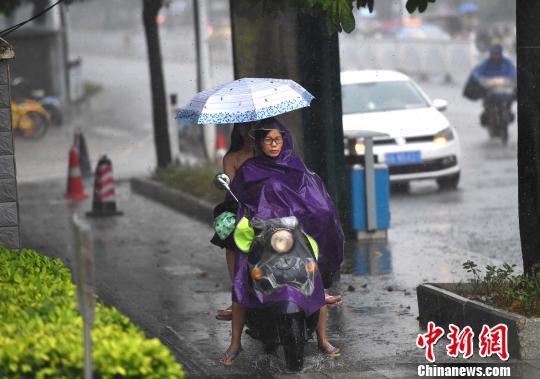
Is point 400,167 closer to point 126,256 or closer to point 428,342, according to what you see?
point 126,256

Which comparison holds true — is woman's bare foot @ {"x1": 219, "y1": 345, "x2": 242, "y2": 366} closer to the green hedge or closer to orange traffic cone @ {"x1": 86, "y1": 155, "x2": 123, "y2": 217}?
the green hedge

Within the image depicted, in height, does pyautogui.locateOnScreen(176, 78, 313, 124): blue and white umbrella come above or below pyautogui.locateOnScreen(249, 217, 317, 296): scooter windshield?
above

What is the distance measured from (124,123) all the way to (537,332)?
2631 cm

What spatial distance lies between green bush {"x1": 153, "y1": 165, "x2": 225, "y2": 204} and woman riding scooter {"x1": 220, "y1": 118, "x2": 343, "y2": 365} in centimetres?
764

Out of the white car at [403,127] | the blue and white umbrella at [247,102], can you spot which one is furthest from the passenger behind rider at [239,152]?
the white car at [403,127]

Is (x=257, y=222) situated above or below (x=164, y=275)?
above

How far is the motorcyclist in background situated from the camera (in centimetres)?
2259

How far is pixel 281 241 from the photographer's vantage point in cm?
763

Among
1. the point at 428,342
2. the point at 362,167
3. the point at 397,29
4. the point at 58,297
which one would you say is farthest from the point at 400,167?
the point at 397,29

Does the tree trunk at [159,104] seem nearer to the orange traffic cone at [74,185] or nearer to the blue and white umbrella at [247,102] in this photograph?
the orange traffic cone at [74,185]

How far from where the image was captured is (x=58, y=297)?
6590mm

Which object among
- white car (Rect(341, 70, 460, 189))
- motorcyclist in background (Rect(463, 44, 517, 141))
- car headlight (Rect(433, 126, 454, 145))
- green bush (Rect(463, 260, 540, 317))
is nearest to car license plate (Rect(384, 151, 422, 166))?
white car (Rect(341, 70, 460, 189))

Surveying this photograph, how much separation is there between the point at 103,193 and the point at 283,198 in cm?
865

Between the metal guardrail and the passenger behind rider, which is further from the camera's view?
the metal guardrail
